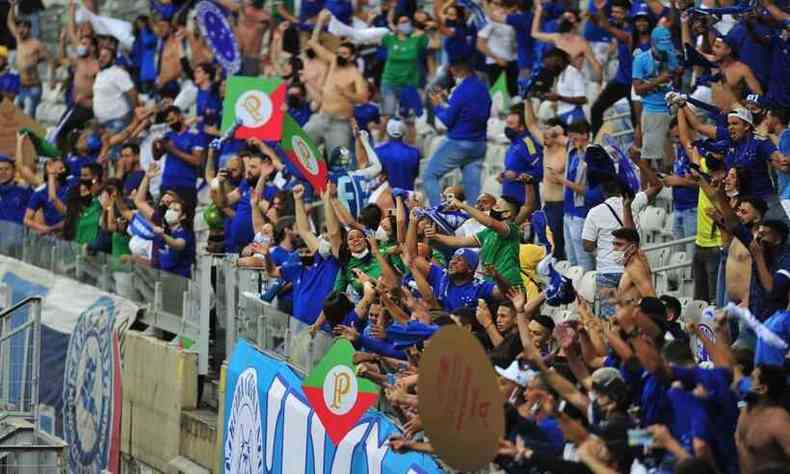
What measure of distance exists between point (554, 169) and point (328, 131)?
5.09 m

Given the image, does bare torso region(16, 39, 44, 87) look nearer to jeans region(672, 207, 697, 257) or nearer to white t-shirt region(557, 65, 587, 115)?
white t-shirt region(557, 65, 587, 115)

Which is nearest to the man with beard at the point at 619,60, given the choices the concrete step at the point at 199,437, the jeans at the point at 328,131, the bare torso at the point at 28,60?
the jeans at the point at 328,131

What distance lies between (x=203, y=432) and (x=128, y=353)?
2151mm

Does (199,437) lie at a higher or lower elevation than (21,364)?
lower

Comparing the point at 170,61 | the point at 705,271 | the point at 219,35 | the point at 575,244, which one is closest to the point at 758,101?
the point at 705,271

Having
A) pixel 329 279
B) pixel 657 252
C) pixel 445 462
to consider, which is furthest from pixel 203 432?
pixel 445 462

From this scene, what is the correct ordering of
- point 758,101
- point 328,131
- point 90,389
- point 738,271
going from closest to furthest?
1. point 738,271
2. point 758,101
3. point 90,389
4. point 328,131

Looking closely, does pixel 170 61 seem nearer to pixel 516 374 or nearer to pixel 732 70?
pixel 732 70

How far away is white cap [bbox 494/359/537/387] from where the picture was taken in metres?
13.0

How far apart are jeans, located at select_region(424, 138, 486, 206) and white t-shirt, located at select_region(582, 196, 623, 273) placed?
496cm

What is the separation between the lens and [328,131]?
23.8 meters

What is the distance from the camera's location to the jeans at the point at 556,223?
18967 millimetres

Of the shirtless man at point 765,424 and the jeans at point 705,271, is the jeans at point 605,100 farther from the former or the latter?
the shirtless man at point 765,424

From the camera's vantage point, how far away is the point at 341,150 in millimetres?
21484
